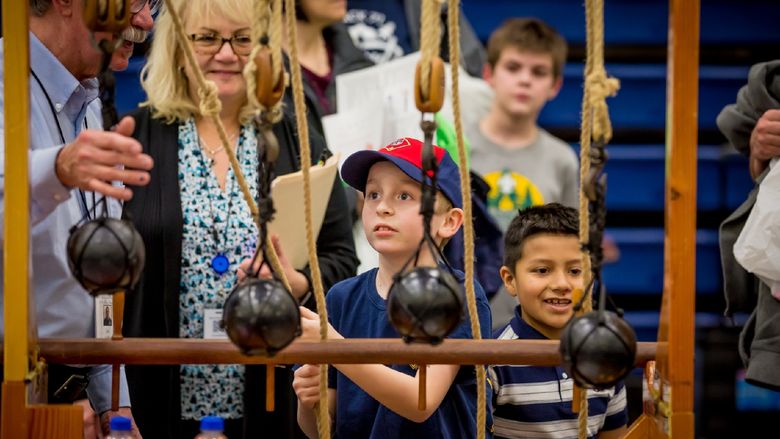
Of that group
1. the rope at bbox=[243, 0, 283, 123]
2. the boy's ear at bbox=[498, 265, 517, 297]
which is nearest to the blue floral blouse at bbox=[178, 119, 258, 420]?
the boy's ear at bbox=[498, 265, 517, 297]

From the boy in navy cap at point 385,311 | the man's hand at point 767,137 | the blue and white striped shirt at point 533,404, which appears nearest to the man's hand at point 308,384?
the boy in navy cap at point 385,311

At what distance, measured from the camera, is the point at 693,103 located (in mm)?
1587

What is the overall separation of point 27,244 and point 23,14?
0.31m

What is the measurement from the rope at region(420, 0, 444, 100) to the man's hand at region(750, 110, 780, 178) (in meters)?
0.85

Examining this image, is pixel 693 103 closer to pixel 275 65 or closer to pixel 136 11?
pixel 275 65

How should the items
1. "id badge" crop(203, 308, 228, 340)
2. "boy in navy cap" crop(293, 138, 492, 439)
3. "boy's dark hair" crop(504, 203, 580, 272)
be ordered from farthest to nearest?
"id badge" crop(203, 308, 228, 340) → "boy's dark hair" crop(504, 203, 580, 272) → "boy in navy cap" crop(293, 138, 492, 439)

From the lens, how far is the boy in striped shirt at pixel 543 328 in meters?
2.04

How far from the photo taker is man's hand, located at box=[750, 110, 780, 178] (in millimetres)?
2059

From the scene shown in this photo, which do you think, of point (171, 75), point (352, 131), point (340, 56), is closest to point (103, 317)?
point (171, 75)

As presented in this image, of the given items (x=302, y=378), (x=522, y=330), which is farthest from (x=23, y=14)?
(x=522, y=330)

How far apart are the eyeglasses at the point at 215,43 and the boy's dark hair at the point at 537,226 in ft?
2.22

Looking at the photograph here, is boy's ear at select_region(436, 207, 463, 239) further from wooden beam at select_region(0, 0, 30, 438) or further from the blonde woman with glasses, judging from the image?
wooden beam at select_region(0, 0, 30, 438)

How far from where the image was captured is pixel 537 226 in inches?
86.0

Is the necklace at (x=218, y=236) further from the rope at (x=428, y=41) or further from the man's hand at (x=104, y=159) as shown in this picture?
the rope at (x=428, y=41)
